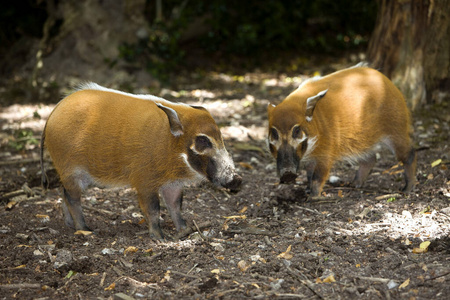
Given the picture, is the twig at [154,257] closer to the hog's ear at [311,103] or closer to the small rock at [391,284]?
the small rock at [391,284]

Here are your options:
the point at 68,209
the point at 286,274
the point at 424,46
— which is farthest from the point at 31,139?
the point at 424,46

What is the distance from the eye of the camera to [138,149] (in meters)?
4.11

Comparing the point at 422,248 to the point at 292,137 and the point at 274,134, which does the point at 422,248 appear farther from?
the point at 274,134

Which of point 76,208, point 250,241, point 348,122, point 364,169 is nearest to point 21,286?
point 76,208

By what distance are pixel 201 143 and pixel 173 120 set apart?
0.28 m

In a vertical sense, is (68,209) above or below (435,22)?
below

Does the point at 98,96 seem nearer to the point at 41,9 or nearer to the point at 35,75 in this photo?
the point at 35,75

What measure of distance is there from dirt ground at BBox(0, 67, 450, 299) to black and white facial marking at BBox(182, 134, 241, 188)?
0.50m

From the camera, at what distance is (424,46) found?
6945mm

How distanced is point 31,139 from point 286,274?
15.0 feet

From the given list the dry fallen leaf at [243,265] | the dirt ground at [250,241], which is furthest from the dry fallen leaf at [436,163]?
the dry fallen leaf at [243,265]

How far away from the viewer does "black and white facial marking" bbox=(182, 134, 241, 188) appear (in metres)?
4.04

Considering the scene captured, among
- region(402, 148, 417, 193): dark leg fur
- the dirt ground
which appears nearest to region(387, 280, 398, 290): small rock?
the dirt ground

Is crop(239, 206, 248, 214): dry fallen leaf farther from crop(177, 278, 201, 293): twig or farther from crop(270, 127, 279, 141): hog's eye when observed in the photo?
crop(177, 278, 201, 293): twig
